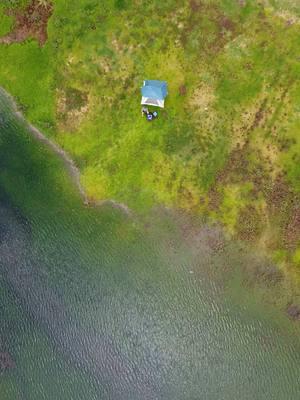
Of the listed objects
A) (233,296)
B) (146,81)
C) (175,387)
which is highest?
(146,81)

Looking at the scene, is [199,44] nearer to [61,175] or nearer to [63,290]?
[61,175]

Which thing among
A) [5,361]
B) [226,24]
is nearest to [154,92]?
[226,24]

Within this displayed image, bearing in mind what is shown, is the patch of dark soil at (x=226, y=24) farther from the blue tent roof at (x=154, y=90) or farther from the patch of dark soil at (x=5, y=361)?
the patch of dark soil at (x=5, y=361)

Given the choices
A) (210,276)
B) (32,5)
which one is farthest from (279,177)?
(32,5)

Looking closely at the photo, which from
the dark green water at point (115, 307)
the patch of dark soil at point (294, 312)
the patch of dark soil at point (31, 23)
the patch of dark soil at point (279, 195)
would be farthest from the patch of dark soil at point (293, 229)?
the patch of dark soil at point (31, 23)

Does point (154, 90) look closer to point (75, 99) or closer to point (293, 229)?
point (75, 99)
